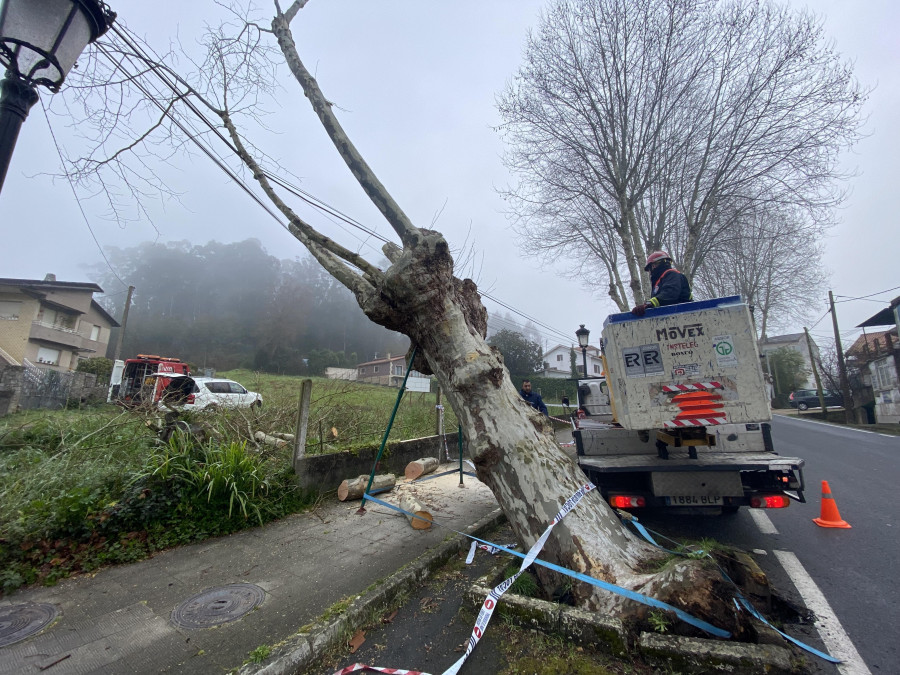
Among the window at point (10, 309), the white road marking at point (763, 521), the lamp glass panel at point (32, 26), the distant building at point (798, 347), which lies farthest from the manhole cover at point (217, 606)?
the distant building at point (798, 347)

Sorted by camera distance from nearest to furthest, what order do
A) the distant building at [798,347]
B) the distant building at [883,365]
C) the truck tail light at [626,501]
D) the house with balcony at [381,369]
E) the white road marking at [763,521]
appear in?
the truck tail light at [626,501], the white road marking at [763,521], the distant building at [883,365], the house with balcony at [381,369], the distant building at [798,347]

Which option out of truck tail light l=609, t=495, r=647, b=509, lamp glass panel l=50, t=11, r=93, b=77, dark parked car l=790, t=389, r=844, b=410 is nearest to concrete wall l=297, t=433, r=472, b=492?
truck tail light l=609, t=495, r=647, b=509

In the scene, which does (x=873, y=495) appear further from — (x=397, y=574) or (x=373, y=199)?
(x=373, y=199)

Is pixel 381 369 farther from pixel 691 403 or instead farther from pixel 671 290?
pixel 691 403

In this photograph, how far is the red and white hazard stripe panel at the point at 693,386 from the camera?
374cm

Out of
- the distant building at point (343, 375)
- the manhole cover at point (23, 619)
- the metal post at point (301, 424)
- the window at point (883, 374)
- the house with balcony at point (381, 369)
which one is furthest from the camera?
the house with balcony at point (381, 369)

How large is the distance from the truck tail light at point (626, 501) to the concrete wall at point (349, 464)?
2669 millimetres

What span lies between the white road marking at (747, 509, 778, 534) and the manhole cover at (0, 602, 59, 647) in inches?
269

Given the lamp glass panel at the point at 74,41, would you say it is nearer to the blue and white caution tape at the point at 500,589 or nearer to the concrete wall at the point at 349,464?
the blue and white caution tape at the point at 500,589

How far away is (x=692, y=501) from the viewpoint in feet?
13.2

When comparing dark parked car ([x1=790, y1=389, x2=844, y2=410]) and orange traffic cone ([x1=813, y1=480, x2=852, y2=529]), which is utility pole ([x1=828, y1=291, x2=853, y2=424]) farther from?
orange traffic cone ([x1=813, y1=480, x2=852, y2=529])

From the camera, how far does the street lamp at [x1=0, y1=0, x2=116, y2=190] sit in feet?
7.47

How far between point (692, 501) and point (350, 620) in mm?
3311

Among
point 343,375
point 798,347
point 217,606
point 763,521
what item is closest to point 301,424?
point 217,606
